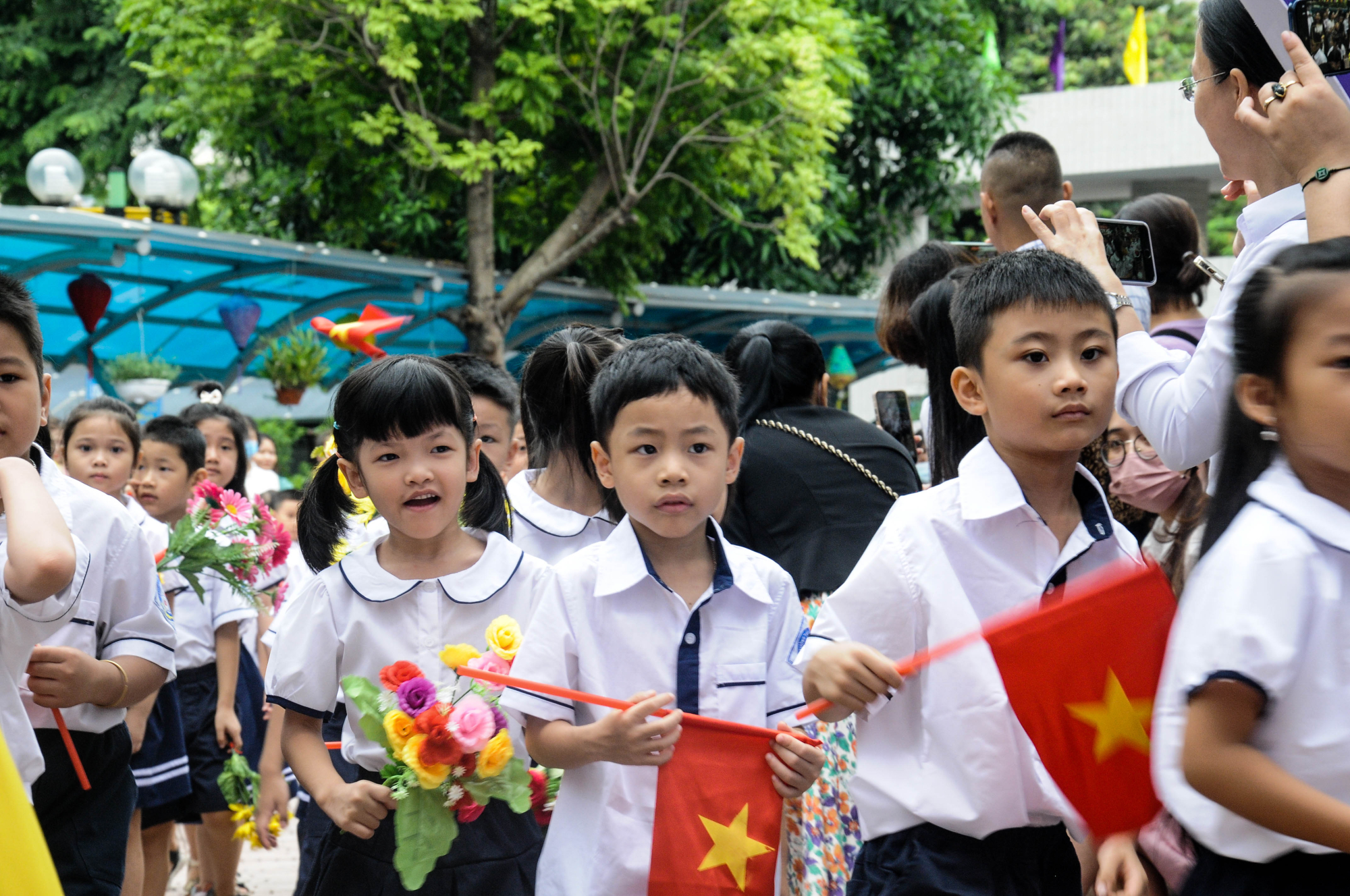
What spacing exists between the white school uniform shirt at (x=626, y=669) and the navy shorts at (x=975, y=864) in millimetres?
303

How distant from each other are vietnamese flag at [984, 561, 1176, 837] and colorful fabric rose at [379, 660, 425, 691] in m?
1.10

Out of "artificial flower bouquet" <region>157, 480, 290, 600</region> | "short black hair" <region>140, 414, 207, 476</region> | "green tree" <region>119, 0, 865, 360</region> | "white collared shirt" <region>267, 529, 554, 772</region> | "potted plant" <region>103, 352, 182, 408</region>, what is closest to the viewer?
"white collared shirt" <region>267, 529, 554, 772</region>

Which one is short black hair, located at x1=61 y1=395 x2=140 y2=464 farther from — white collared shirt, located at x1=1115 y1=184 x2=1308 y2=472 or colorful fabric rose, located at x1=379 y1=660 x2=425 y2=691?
white collared shirt, located at x1=1115 y1=184 x2=1308 y2=472

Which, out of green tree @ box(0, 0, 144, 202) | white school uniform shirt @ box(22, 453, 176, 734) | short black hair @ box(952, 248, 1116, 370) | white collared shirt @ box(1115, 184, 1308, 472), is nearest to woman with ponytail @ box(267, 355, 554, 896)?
white school uniform shirt @ box(22, 453, 176, 734)

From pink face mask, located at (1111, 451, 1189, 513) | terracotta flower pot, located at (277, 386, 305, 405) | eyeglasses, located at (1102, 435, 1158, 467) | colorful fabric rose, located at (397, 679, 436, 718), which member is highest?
eyeglasses, located at (1102, 435, 1158, 467)

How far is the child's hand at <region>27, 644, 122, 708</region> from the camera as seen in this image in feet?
8.94

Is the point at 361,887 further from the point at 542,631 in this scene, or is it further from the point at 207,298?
the point at 207,298

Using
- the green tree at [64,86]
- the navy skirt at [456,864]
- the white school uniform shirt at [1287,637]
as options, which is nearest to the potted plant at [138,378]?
the green tree at [64,86]

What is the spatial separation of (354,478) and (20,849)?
4.97 feet

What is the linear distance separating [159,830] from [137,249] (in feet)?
24.2

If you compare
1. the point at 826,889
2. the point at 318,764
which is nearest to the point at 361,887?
the point at 318,764

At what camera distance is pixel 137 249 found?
11242 mm

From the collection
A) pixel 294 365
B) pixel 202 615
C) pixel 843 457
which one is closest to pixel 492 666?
pixel 843 457

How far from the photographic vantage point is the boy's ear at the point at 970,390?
2.50 metres
